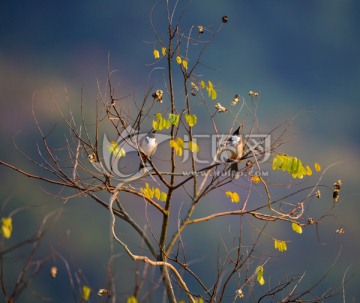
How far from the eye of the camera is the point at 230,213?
295cm

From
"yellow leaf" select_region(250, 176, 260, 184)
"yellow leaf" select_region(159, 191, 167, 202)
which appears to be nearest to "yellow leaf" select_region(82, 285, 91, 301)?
"yellow leaf" select_region(159, 191, 167, 202)

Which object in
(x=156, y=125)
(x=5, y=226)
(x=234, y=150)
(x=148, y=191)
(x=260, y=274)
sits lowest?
(x=5, y=226)

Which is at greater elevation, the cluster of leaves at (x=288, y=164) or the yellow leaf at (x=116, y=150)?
the cluster of leaves at (x=288, y=164)

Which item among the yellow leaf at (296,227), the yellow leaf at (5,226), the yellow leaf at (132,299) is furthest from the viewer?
the yellow leaf at (296,227)

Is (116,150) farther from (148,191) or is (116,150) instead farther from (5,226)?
(5,226)

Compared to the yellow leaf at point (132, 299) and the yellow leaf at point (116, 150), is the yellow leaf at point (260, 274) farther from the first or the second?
the yellow leaf at point (132, 299)

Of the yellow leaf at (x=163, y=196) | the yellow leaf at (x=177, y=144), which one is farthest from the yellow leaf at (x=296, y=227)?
the yellow leaf at (x=177, y=144)

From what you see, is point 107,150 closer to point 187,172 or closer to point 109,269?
point 187,172

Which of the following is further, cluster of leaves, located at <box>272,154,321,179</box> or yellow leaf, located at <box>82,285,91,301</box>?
cluster of leaves, located at <box>272,154,321,179</box>

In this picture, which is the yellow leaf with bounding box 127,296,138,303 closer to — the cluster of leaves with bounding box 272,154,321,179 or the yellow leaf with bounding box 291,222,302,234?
the cluster of leaves with bounding box 272,154,321,179

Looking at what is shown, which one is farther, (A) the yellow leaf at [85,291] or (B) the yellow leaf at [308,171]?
(B) the yellow leaf at [308,171]

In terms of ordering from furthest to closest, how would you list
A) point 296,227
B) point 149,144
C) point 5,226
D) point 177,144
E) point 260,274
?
1. point 149,144
2. point 296,227
3. point 260,274
4. point 177,144
5. point 5,226

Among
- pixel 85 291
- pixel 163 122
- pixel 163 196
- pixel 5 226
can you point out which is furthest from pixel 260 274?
pixel 5 226

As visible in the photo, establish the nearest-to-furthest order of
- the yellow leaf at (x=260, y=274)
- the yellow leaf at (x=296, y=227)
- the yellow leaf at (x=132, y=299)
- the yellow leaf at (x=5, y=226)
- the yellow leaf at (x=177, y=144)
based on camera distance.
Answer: the yellow leaf at (x=132, y=299)
the yellow leaf at (x=5, y=226)
the yellow leaf at (x=177, y=144)
the yellow leaf at (x=260, y=274)
the yellow leaf at (x=296, y=227)
